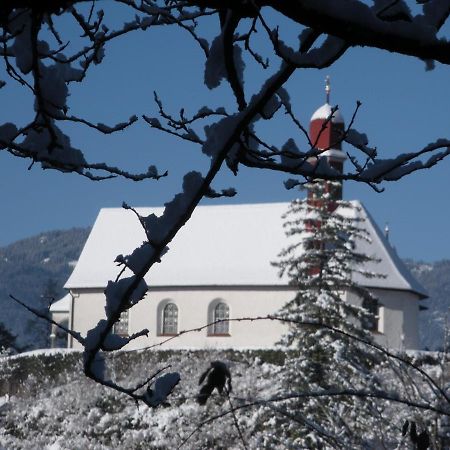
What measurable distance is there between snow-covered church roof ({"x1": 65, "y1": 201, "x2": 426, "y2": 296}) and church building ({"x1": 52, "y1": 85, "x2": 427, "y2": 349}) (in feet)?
0.14

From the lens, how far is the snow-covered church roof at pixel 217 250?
36344 millimetres

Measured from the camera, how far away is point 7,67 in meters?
2.38

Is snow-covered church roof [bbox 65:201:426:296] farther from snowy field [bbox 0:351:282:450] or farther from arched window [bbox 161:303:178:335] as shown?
snowy field [bbox 0:351:282:450]

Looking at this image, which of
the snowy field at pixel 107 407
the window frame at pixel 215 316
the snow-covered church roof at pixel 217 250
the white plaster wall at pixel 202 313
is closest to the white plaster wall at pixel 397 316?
the snow-covered church roof at pixel 217 250

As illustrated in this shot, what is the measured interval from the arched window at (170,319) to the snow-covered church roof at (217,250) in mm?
1095

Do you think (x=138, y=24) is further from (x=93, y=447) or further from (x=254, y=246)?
(x=254, y=246)

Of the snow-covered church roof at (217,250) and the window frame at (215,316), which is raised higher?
the snow-covered church roof at (217,250)

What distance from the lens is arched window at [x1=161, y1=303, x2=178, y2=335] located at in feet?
121

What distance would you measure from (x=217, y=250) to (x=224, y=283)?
2604mm

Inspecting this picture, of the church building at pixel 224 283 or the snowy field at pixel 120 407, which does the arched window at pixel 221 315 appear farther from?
the snowy field at pixel 120 407

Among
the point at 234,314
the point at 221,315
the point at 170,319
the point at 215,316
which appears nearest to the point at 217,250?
the point at 215,316

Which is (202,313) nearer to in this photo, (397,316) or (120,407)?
(397,316)

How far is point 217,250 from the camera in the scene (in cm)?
3862

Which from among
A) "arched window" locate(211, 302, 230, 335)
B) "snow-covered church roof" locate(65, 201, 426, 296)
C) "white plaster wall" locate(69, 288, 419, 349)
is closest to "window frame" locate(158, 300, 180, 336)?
"white plaster wall" locate(69, 288, 419, 349)
